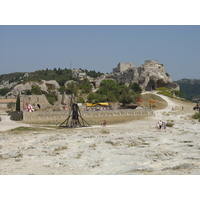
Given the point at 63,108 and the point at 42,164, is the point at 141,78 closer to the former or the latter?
the point at 63,108

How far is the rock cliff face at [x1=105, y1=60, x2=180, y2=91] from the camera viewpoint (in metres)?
74.6

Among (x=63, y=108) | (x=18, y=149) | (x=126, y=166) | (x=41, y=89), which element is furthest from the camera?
(x=41, y=89)

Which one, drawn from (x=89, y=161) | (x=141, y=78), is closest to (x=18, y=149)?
(x=89, y=161)

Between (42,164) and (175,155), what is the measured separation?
7152mm

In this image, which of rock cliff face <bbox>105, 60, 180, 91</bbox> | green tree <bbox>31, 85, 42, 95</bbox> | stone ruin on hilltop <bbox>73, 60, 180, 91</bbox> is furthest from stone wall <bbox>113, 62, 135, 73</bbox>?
green tree <bbox>31, 85, 42, 95</bbox>

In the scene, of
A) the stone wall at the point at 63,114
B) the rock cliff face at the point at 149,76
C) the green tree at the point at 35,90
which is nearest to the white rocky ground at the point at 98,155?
the stone wall at the point at 63,114

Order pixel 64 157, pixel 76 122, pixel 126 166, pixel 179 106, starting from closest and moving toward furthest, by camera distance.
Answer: pixel 126 166 → pixel 64 157 → pixel 76 122 → pixel 179 106

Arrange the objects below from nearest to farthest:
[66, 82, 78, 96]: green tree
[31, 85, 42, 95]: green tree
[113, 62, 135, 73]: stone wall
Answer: [31, 85, 42, 95]: green tree → [66, 82, 78, 96]: green tree → [113, 62, 135, 73]: stone wall

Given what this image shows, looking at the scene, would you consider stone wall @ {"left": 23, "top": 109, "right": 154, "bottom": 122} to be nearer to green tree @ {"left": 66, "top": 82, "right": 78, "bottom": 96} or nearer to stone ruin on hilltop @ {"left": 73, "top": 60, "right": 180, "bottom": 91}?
green tree @ {"left": 66, "top": 82, "right": 78, "bottom": 96}

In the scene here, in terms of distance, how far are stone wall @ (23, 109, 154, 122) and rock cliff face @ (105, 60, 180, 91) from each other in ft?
95.9

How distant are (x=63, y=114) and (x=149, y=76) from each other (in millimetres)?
36449

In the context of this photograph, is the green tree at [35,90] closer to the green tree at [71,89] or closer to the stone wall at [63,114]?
the green tree at [71,89]
